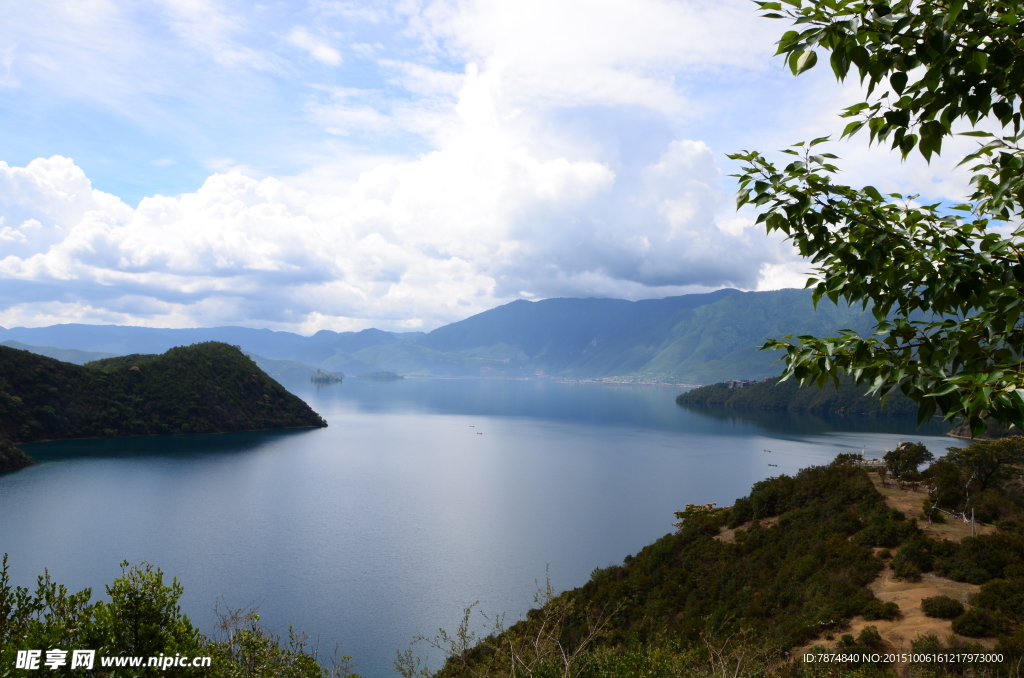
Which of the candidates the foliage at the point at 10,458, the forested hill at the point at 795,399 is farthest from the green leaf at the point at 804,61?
the forested hill at the point at 795,399

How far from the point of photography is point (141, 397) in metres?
→ 84.9

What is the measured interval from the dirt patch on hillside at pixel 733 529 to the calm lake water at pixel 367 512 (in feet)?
27.2

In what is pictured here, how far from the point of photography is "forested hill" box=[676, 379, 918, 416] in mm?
130500

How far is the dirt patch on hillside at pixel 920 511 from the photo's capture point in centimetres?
1836

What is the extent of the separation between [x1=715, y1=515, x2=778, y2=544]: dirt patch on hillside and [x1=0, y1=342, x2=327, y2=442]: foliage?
264 feet

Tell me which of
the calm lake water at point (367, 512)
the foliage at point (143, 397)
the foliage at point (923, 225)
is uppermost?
the foliage at point (923, 225)

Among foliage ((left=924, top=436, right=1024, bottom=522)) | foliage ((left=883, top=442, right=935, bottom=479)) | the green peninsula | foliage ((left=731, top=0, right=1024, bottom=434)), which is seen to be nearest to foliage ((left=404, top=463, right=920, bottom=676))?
foliage ((left=924, top=436, right=1024, bottom=522))

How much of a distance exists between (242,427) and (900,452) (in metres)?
91.8

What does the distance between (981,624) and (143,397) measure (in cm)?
9889

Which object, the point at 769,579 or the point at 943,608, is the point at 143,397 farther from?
the point at 943,608

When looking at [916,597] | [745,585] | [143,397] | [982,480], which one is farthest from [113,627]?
[143,397]

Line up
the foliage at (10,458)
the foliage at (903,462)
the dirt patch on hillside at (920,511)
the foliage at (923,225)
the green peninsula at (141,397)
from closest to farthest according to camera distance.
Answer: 1. the foliage at (923,225)
2. the dirt patch on hillside at (920,511)
3. the foliage at (903,462)
4. the foliage at (10,458)
5. the green peninsula at (141,397)

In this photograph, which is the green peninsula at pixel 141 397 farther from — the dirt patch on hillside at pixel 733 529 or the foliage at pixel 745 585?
the dirt patch on hillside at pixel 733 529

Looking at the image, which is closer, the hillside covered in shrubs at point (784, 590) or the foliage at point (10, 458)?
the hillside covered in shrubs at point (784, 590)
